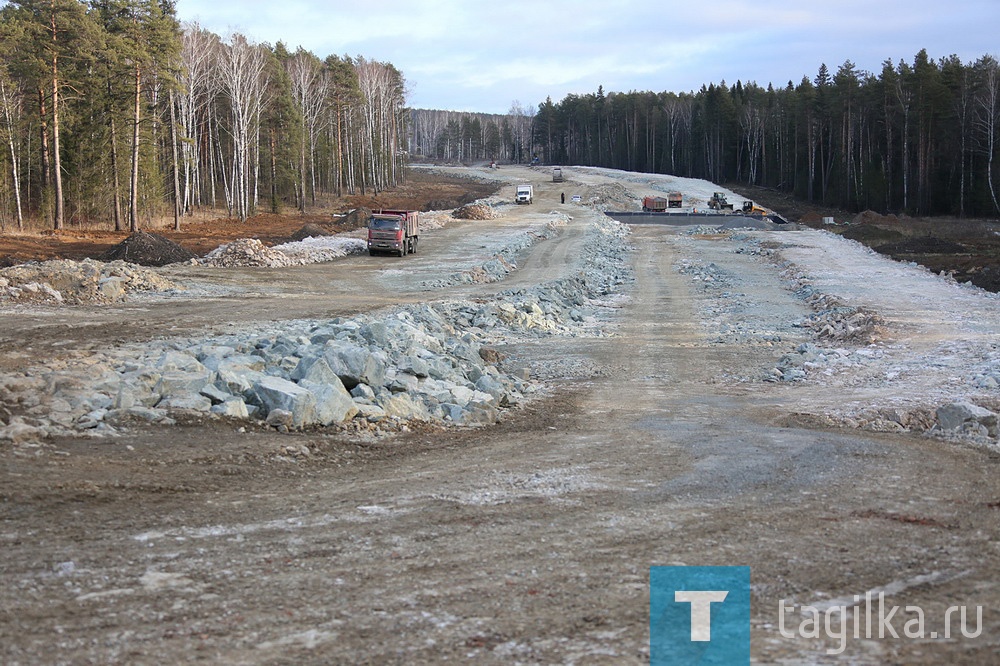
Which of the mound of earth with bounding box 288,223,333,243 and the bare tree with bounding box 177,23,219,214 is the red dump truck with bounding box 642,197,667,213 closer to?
the mound of earth with bounding box 288,223,333,243

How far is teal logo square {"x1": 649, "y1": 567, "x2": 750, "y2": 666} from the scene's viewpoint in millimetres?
5098

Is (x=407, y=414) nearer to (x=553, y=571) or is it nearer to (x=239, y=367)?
(x=239, y=367)

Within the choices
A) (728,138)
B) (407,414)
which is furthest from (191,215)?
(728,138)

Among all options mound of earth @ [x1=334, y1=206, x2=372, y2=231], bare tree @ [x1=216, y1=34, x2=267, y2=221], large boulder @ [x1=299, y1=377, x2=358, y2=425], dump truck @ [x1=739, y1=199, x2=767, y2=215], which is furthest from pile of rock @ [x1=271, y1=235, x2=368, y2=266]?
dump truck @ [x1=739, y1=199, x2=767, y2=215]

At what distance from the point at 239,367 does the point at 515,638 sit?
851 cm

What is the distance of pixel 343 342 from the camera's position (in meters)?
14.3

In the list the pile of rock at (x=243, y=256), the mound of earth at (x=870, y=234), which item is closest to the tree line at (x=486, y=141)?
the mound of earth at (x=870, y=234)

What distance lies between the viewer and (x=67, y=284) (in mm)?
23781

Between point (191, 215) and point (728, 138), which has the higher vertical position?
point (728, 138)

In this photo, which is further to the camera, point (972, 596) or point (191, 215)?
point (191, 215)

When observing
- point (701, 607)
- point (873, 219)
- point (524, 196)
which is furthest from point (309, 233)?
point (873, 219)

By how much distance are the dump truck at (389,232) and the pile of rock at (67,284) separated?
1372cm

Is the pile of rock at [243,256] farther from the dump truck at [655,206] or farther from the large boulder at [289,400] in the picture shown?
the dump truck at [655,206]

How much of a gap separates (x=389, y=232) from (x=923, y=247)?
28442 millimetres
